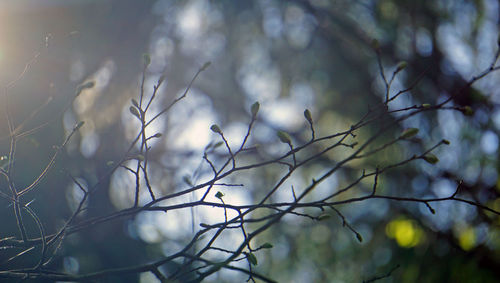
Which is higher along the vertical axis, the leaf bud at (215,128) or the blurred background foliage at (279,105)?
the blurred background foliage at (279,105)

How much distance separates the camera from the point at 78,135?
209 cm

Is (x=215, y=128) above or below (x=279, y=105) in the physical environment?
below

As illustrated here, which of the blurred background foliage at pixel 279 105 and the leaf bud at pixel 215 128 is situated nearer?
the leaf bud at pixel 215 128

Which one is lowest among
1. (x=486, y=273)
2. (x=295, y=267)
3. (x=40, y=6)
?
(x=486, y=273)

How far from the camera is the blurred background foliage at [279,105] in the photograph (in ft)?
6.32

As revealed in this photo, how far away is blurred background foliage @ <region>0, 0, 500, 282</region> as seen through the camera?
6.32 ft

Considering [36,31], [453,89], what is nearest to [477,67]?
[453,89]

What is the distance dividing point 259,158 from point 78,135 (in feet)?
4.47

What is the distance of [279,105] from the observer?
10.7 ft

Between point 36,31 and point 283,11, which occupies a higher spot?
point 283,11

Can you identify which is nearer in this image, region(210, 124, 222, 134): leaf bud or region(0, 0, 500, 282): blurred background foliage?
region(210, 124, 222, 134): leaf bud

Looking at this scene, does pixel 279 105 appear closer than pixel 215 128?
No

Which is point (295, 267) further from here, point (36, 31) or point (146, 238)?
point (36, 31)

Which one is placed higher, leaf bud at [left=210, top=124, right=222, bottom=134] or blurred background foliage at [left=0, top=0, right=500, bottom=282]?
blurred background foliage at [left=0, top=0, right=500, bottom=282]
